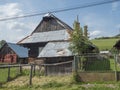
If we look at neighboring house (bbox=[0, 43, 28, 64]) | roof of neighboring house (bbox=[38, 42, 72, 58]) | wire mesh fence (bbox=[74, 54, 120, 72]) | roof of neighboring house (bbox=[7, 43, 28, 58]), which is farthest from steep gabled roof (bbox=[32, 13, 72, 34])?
wire mesh fence (bbox=[74, 54, 120, 72])

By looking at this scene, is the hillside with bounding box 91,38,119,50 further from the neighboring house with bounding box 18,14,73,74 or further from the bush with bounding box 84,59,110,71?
the bush with bounding box 84,59,110,71

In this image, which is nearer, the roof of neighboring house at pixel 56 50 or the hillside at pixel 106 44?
the roof of neighboring house at pixel 56 50

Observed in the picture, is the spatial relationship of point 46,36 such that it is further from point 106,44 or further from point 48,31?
point 106,44

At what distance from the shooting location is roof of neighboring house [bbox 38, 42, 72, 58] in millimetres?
24844

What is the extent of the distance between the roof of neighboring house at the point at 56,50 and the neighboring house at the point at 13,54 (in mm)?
14102

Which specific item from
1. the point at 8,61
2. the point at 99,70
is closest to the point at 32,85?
the point at 99,70

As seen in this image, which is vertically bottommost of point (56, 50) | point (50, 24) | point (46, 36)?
point (56, 50)

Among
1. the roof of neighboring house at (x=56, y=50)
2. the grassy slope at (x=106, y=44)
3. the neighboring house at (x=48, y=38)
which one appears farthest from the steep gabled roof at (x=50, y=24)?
the grassy slope at (x=106, y=44)

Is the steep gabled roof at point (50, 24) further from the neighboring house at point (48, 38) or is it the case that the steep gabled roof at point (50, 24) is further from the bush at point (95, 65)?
the bush at point (95, 65)

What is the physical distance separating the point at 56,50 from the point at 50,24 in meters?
12.6

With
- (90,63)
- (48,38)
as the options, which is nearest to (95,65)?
(90,63)

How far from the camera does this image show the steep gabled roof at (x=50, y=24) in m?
36.9

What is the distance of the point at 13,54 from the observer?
41.9m

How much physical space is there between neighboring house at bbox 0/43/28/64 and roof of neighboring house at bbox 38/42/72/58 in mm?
14102
